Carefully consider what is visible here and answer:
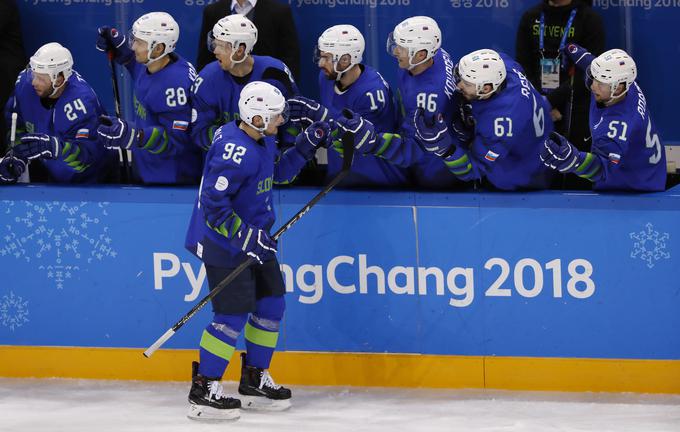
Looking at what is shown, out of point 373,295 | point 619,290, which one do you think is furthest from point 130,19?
point 619,290

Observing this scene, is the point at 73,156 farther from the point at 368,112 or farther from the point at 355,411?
the point at 355,411

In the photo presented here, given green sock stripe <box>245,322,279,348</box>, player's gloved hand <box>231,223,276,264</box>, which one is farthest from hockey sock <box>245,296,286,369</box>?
player's gloved hand <box>231,223,276,264</box>

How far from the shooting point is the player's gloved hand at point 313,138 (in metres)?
7.20

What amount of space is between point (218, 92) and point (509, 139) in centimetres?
139

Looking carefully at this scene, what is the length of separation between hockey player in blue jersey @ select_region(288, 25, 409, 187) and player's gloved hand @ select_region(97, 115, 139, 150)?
774mm

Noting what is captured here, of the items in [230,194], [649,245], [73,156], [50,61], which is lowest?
[649,245]

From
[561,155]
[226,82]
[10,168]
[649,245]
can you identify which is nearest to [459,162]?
[561,155]

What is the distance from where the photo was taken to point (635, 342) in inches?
287

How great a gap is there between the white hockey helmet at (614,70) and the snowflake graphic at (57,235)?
2414mm

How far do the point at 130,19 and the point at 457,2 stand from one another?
1.95m

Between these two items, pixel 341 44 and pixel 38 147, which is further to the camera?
pixel 38 147

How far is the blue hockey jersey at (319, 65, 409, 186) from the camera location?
24.3 ft

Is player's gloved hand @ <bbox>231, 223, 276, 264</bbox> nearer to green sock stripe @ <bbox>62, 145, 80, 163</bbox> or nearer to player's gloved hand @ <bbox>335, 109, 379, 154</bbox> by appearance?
player's gloved hand @ <bbox>335, 109, 379, 154</bbox>

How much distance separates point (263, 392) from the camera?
24.0ft
